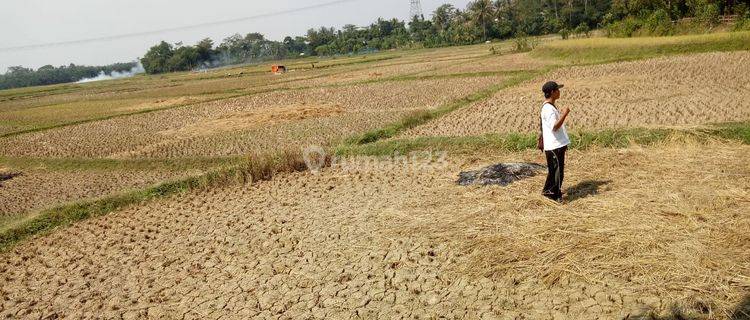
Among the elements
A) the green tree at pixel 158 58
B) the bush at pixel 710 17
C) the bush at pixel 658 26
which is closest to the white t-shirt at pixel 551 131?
the bush at pixel 710 17

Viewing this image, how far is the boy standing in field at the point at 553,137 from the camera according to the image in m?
5.56

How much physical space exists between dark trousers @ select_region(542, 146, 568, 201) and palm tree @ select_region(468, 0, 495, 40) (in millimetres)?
65835

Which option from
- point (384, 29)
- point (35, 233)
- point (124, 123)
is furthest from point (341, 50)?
point (35, 233)

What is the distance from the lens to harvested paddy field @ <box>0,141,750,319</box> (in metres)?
4.16

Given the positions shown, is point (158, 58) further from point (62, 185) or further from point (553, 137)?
point (553, 137)

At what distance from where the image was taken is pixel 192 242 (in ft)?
21.9

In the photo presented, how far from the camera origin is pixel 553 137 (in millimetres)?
5711

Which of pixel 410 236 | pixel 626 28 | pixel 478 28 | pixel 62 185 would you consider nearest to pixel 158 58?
pixel 478 28

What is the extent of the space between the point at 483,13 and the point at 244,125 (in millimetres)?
57896

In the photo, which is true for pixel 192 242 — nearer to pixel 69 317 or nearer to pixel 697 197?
pixel 69 317

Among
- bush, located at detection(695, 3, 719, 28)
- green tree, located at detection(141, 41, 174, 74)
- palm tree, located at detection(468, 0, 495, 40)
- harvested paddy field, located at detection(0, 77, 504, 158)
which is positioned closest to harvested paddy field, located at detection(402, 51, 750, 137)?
harvested paddy field, located at detection(0, 77, 504, 158)

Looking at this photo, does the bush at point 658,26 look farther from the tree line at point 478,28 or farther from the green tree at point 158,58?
the green tree at point 158,58

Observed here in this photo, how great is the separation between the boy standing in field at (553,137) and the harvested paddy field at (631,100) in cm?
473

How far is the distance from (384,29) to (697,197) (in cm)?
9974
